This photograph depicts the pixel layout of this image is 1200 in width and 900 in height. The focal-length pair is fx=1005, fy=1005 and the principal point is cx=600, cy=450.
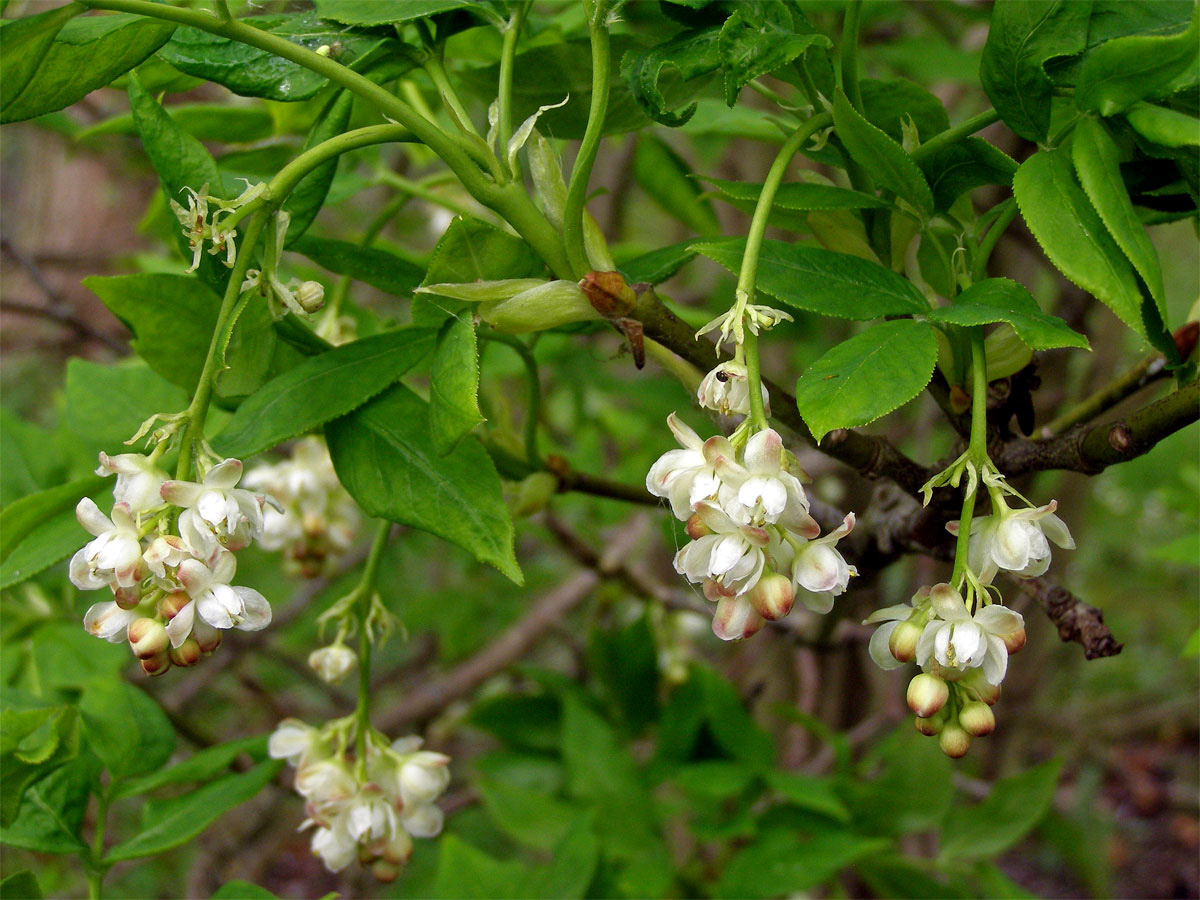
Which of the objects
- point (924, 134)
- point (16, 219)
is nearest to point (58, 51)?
point (924, 134)

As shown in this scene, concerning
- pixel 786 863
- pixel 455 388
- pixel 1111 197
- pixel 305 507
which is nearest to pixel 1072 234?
pixel 1111 197

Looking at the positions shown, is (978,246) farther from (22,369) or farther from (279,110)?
(22,369)


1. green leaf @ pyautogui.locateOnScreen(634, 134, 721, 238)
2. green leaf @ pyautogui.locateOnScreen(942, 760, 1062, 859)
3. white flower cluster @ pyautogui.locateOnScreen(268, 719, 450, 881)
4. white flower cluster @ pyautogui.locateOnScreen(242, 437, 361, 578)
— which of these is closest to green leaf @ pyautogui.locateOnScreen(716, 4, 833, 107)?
green leaf @ pyautogui.locateOnScreen(634, 134, 721, 238)

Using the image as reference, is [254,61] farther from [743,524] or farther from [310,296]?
[743,524]

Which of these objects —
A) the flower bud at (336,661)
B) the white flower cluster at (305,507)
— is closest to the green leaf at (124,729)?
the flower bud at (336,661)

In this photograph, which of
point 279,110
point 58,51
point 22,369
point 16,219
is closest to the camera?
point 58,51
